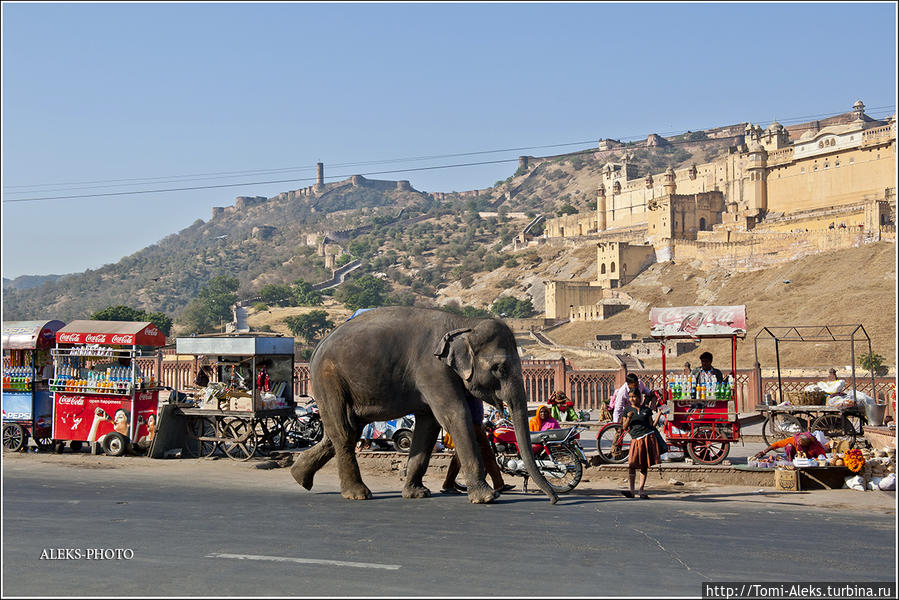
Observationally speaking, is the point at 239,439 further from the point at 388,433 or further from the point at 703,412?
the point at 703,412

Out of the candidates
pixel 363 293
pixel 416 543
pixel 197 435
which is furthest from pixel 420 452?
pixel 363 293

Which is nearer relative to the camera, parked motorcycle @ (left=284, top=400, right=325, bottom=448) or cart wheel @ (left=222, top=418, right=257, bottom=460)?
cart wheel @ (left=222, top=418, right=257, bottom=460)

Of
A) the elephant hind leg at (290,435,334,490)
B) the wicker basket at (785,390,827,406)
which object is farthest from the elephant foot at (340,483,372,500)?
the wicker basket at (785,390,827,406)

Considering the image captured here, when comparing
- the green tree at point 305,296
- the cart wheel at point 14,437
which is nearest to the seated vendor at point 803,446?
the cart wheel at point 14,437

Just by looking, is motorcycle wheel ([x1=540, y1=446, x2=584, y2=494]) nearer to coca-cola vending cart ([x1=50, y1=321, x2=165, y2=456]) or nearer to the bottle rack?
coca-cola vending cart ([x1=50, y1=321, x2=165, y2=456])

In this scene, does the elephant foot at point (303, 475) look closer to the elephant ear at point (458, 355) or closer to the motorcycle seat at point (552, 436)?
the elephant ear at point (458, 355)

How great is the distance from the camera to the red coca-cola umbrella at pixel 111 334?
56.0ft

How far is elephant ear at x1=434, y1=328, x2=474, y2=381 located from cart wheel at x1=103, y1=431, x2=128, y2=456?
8811 mm

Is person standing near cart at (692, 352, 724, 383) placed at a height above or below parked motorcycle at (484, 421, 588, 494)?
above

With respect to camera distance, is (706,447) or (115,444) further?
(115,444)

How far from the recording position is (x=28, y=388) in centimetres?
1777

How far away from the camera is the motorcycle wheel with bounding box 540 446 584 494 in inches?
494

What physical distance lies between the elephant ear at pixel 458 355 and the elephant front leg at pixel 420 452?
1.09 meters

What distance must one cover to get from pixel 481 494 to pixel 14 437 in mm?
11564
